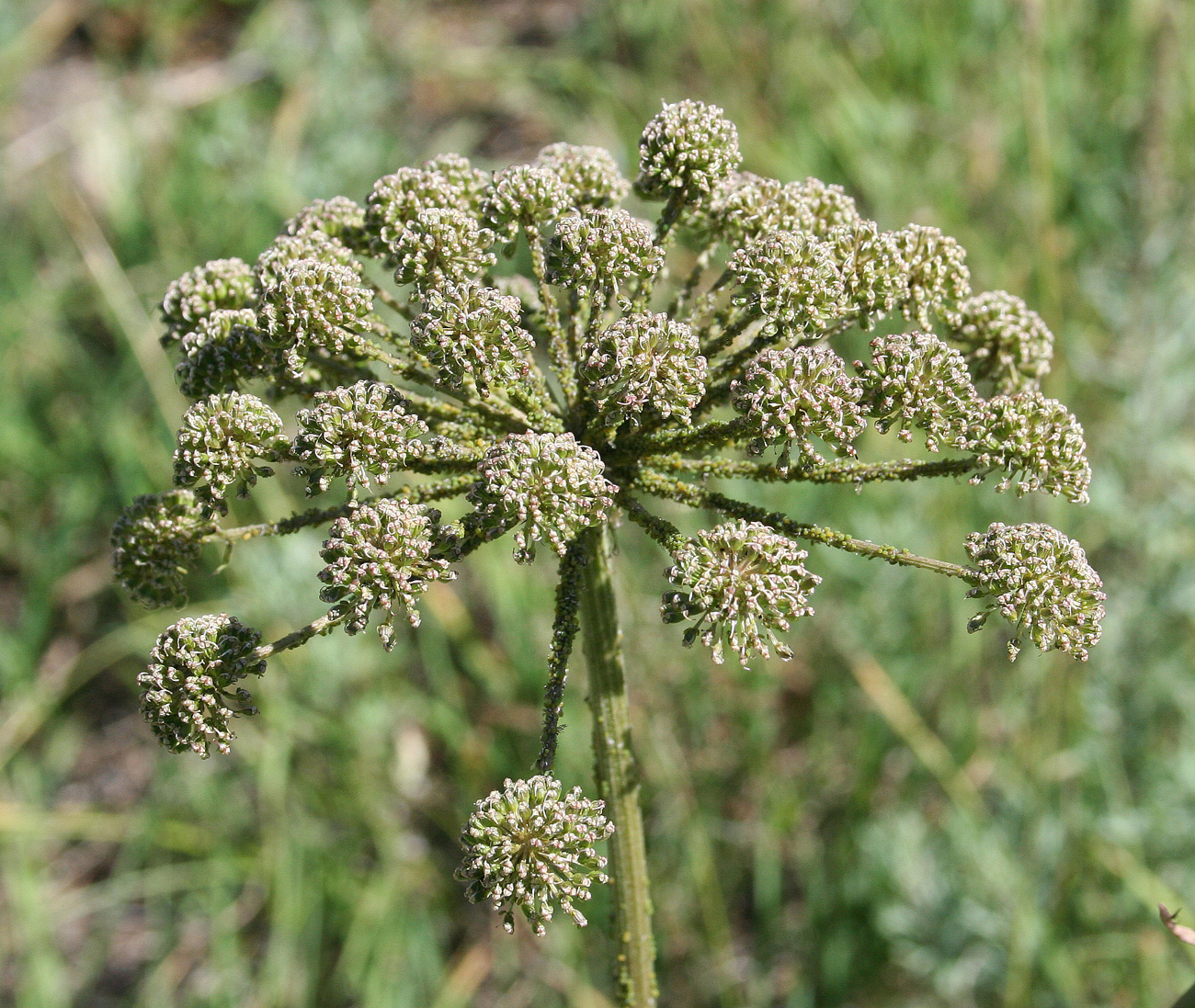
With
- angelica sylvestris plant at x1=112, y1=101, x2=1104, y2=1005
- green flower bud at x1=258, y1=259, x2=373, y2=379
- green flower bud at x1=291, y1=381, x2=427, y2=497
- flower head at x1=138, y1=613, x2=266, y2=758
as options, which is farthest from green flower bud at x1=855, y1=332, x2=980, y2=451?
flower head at x1=138, y1=613, x2=266, y2=758

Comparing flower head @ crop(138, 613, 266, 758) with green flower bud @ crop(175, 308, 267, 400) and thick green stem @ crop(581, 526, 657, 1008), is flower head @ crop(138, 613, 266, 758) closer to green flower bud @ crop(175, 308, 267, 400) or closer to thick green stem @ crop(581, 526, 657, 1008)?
green flower bud @ crop(175, 308, 267, 400)

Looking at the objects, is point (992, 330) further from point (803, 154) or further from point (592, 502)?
point (803, 154)

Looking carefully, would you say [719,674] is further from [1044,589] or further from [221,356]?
[221,356]

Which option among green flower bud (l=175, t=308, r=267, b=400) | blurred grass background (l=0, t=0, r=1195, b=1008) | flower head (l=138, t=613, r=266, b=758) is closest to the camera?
flower head (l=138, t=613, r=266, b=758)

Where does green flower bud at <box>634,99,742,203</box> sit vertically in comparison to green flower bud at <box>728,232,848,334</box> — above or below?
above

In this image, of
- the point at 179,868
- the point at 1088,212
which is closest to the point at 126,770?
the point at 179,868

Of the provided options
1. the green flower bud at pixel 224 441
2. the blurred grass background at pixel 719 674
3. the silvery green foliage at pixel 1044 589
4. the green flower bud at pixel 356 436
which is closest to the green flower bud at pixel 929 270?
the silvery green foliage at pixel 1044 589
